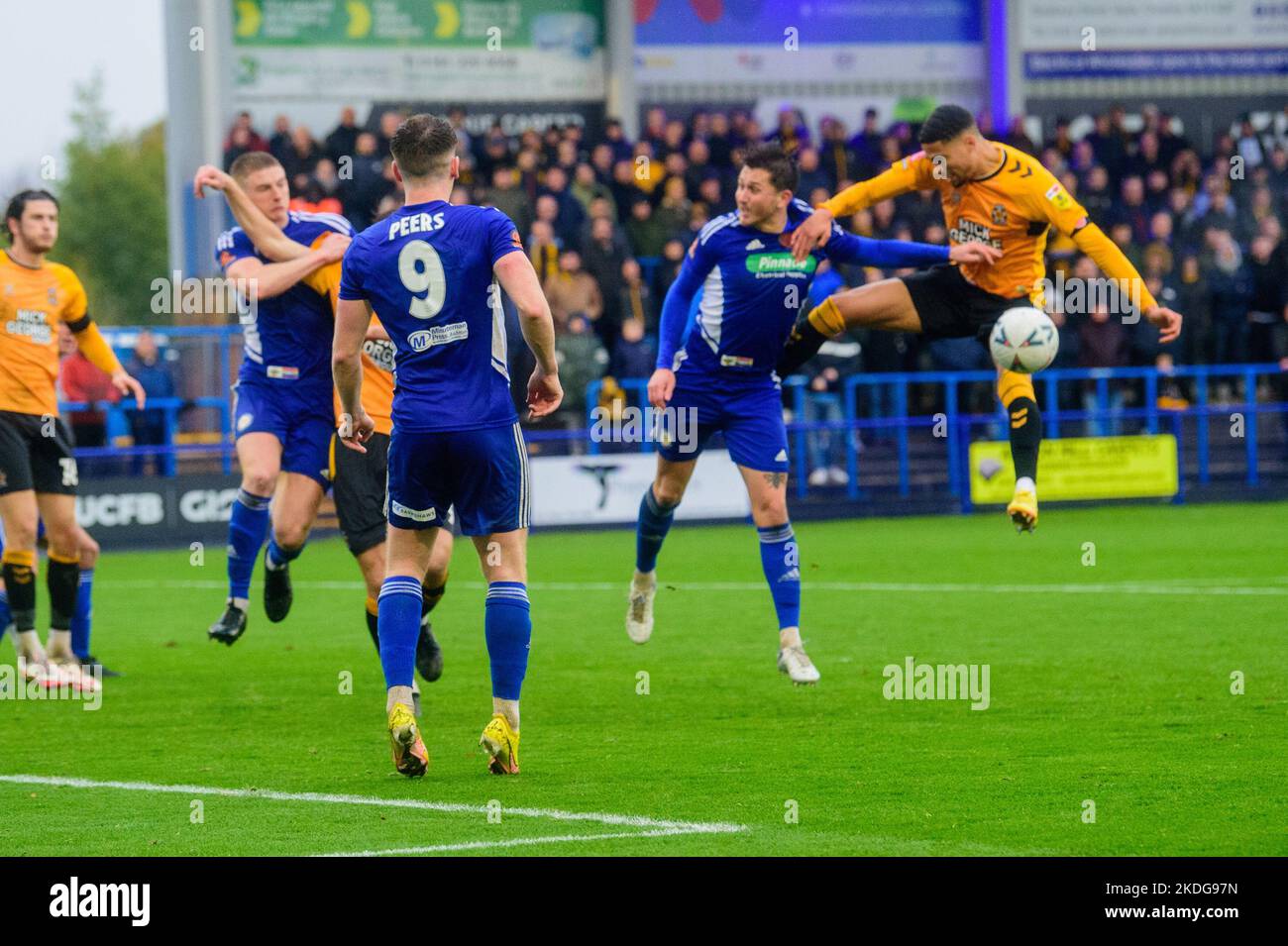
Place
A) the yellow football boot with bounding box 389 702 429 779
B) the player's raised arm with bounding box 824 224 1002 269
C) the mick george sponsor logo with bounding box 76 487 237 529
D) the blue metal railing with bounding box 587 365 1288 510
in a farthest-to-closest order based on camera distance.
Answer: the blue metal railing with bounding box 587 365 1288 510, the mick george sponsor logo with bounding box 76 487 237 529, the player's raised arm with bounding box 824 224 1002 269, the yellow football boot with bounding box 389 702 429 779

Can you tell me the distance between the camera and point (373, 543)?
30.9ft

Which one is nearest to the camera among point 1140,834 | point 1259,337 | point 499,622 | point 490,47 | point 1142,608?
point 1140,834

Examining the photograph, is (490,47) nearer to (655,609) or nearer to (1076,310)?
(1076,310)

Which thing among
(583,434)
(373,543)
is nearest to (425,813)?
(373,543)

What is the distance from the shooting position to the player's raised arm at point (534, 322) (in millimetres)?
6898

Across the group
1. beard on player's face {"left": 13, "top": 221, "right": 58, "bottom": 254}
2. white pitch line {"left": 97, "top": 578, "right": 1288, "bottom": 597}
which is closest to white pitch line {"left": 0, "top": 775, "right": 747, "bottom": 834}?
beard on player's face {"left": 13, "top": 221, "right": 58, "bottom": 254}

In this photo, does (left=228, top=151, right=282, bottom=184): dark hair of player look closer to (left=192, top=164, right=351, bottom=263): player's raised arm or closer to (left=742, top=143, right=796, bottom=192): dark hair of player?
(left=192, top=164, right=351, bottom=263): player's raised arm

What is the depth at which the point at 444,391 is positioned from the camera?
730cm

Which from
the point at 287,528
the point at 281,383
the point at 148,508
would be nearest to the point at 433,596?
the point at 287,528

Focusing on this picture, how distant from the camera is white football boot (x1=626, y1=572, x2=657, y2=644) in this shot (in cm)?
1107

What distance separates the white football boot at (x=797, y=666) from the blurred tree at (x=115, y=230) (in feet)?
185

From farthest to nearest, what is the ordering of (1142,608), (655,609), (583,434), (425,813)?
(583,434) → (655,609) → (1142,608) → (425,813)

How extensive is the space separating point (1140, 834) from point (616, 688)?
442cm
